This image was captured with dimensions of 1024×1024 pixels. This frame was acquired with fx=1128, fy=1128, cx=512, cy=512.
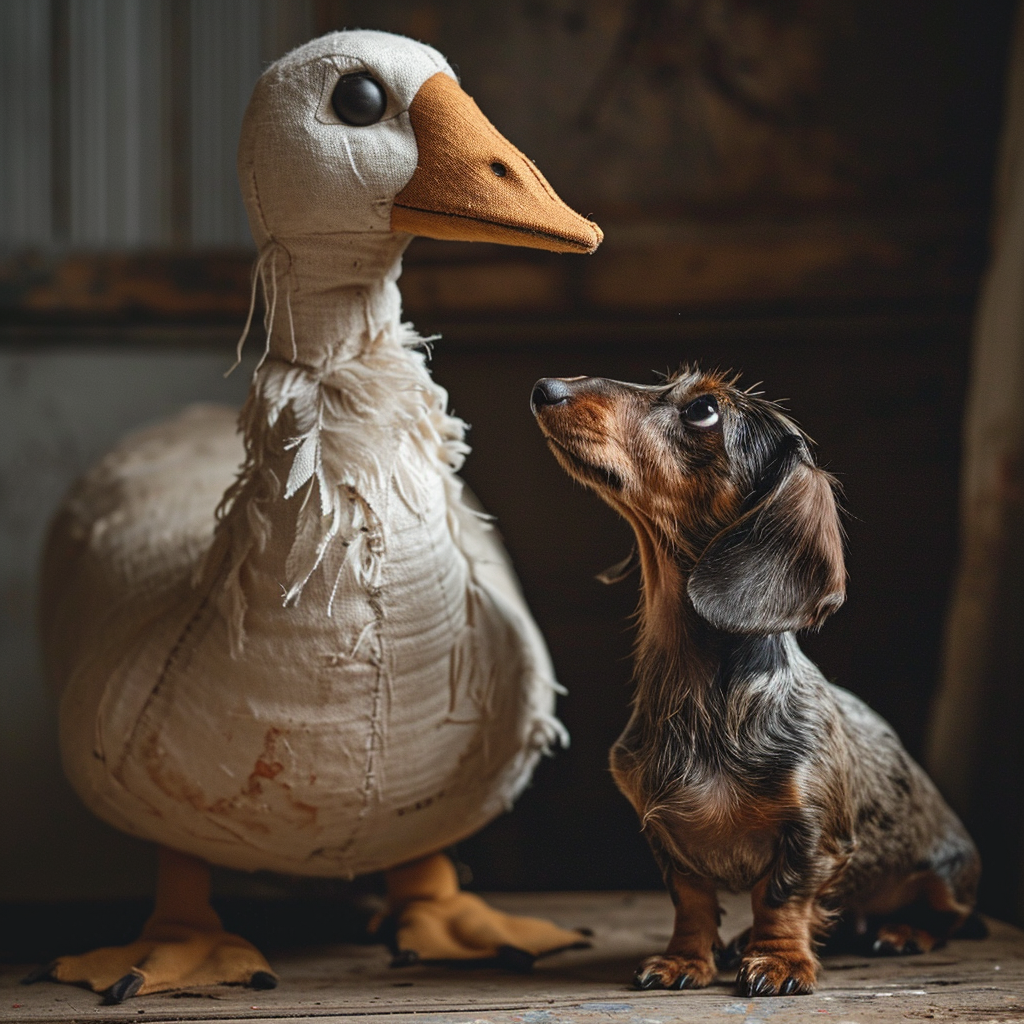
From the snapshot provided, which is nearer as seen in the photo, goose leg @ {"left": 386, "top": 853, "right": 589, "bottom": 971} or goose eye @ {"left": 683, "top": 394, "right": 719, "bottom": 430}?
goose eye @ {"left": 683, "top": 394, "right": 719, "bottom": 430}

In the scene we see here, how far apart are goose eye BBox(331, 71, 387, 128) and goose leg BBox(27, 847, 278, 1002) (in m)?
0.67

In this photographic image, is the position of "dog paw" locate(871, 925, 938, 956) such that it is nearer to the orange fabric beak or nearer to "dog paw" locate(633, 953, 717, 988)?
"dog paw" locate(633, 953, 717, 988)

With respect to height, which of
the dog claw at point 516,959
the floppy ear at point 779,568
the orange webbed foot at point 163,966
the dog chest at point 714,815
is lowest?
the dog claw at point 516,959

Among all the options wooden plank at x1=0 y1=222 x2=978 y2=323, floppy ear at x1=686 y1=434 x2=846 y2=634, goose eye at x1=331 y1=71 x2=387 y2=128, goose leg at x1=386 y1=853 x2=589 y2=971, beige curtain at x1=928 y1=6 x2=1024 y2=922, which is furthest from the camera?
wooden plank at x1=0 y1=222 x2=978 y2=323

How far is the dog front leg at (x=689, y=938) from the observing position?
33.8 inches

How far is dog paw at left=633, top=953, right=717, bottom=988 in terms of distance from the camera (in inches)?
33.6

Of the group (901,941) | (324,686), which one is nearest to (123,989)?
(324,686)

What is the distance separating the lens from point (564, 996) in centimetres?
87

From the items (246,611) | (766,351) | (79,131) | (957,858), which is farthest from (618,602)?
(79,131)

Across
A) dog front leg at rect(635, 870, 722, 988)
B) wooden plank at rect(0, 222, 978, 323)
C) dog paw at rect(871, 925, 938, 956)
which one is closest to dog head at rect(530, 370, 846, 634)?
dog front leg at rect(635, 870, 722, 988)

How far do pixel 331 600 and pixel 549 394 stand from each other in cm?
24

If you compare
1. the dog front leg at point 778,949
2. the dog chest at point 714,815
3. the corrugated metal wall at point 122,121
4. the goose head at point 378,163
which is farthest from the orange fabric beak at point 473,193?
the corrugated metal wall at point 122,121

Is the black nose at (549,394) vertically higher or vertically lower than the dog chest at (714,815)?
higher

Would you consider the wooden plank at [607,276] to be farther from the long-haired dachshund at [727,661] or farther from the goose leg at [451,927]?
the goose leg at [451,927]
